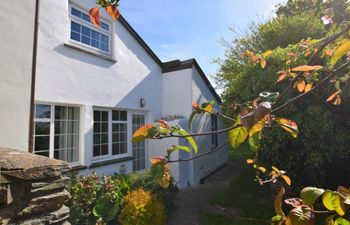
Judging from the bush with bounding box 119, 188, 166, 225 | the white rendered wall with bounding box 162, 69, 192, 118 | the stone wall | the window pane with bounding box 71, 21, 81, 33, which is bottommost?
the bush with bounding box 119, 188, 166, 225

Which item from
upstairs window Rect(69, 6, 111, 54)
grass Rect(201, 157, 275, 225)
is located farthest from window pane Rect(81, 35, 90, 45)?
grass Rect(201, 157, 275, 225)

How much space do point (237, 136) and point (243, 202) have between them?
25.1 ft

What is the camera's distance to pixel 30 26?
4762 millimetres

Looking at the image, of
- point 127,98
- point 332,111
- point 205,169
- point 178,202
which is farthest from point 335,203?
point 205,169

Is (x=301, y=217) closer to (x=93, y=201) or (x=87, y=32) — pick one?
(x=93, y=201)

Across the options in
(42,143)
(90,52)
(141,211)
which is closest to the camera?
(141,211)

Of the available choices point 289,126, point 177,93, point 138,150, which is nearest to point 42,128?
point 138,150

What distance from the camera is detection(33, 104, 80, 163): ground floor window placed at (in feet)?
21.2

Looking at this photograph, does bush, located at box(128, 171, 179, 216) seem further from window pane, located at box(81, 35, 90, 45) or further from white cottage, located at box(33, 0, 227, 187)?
window pane, located at box(81, 35, 90, 45)

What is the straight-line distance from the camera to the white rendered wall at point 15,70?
4.23 m

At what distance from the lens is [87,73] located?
25.6 feet

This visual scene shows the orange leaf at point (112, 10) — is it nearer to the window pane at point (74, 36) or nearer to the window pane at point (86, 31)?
the window pane at point (74, 36)

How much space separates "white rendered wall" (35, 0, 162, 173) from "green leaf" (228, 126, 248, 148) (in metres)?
6.46

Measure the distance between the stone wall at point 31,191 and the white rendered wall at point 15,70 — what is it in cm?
141
